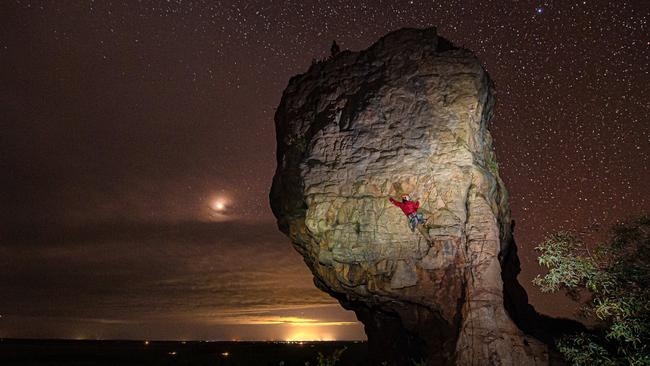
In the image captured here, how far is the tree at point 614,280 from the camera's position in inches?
442

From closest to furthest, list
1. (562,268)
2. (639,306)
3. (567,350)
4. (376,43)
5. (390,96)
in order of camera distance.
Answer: (639,306), (562,268), (567,350), (390,96), (376,43)

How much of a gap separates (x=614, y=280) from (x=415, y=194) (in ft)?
38.5

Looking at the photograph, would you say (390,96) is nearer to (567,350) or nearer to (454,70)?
(454,70)

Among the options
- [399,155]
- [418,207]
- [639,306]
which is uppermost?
[399,155]

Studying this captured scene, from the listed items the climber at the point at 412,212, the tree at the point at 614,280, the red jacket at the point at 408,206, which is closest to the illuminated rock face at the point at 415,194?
the climber at the point at 412,212

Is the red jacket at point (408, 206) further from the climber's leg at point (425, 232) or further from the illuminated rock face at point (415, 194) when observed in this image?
the climber's leg at point (425, 232)

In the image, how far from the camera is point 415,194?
22.8 meters

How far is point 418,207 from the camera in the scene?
22609 millimetres

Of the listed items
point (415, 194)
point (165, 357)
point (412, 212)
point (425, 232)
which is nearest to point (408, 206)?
point (412, 212)

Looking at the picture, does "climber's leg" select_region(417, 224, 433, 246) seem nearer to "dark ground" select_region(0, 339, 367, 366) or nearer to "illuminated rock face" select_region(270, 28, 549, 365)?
"illuminated rock face" select_region(270, 28, 549, 365)

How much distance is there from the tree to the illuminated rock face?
7.24 metres

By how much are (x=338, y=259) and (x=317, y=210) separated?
3.12 m

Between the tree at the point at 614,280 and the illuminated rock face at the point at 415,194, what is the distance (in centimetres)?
724

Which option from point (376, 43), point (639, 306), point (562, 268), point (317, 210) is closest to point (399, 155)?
point (317, 210)
